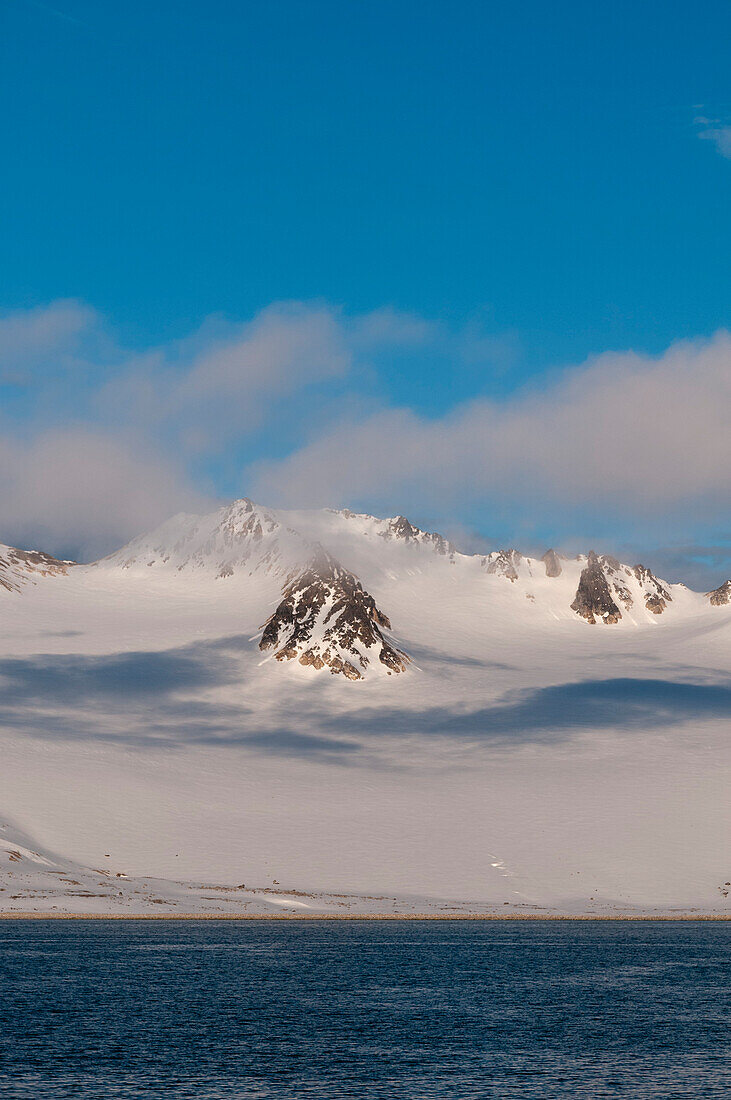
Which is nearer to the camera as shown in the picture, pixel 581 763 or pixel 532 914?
pixel 532 914

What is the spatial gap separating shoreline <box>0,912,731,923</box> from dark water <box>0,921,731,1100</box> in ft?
19.4

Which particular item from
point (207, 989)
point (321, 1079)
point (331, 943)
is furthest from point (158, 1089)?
point (331, 943)

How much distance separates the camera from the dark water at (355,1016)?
4584cm

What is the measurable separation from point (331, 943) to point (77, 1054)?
5662 centimetres

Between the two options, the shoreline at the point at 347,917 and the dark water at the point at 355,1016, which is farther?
the shoreline at the point at 347,917

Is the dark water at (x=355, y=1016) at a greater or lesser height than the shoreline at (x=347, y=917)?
lesser

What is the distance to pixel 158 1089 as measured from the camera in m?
43.5

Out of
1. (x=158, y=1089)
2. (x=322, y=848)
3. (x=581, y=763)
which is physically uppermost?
(x=581, y=763)

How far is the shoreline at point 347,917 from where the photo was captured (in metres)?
116

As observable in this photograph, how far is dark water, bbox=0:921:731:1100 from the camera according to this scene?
45844 mm

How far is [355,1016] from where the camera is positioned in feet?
207

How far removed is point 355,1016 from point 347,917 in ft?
196

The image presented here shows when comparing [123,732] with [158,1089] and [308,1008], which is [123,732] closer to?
[308,1008]

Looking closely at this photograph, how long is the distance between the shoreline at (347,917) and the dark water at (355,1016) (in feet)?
19.4
